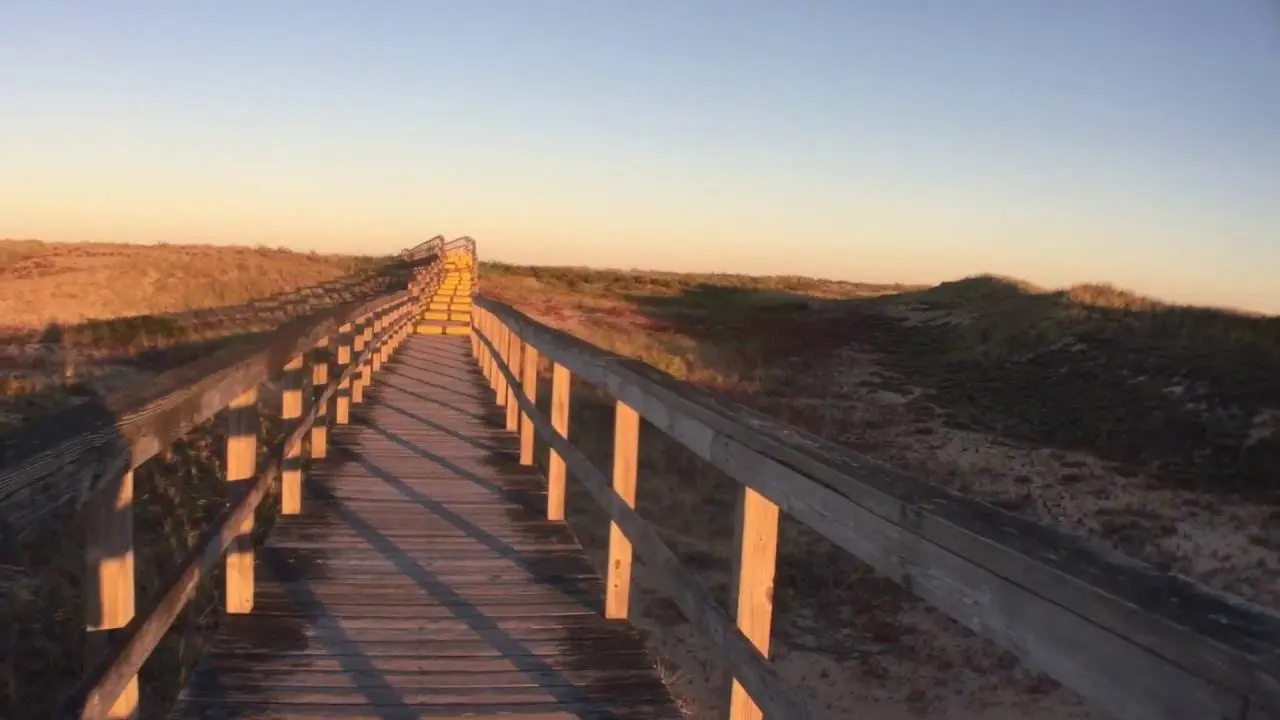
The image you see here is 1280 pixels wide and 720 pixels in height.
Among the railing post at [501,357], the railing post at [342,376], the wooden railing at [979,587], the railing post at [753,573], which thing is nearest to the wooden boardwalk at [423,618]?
the wooden railing at [979,587]

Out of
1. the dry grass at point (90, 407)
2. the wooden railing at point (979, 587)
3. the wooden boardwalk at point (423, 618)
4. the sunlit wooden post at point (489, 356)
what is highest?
the wooden railing at point (979, 587)

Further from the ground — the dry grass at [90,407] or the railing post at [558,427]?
the railing post at [558,427]

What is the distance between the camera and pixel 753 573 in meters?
2.61

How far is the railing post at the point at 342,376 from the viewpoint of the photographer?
28.9 feet

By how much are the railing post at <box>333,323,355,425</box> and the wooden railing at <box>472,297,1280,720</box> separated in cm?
606

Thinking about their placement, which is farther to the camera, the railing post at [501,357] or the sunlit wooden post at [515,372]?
the railing post at [501,357]

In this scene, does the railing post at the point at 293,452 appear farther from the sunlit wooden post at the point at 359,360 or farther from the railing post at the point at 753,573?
the railing post at the point at 753,573

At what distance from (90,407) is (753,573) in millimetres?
1647

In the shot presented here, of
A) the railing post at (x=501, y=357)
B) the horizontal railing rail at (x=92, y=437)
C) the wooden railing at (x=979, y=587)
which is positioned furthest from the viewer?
the railing post at (x=501, y=357)

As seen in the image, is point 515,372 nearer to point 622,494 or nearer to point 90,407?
point 622,494

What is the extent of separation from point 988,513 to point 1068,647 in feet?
1.21

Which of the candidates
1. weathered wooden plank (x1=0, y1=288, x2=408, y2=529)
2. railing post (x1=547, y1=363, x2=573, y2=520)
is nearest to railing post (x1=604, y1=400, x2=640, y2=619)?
railing post (x1=547, y1=363, x2=573, y2=520)

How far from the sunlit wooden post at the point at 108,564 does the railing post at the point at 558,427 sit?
3.31 metres

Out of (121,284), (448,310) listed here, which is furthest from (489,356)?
(121,284)
